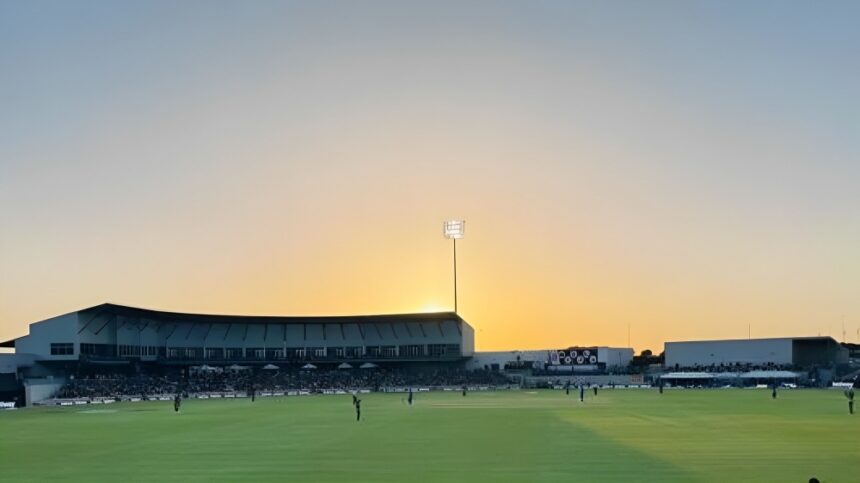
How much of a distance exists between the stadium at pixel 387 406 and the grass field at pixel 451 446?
0.19 metres

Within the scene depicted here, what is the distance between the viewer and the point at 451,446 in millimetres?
36031

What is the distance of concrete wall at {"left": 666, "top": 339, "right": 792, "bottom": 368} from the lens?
122 meters

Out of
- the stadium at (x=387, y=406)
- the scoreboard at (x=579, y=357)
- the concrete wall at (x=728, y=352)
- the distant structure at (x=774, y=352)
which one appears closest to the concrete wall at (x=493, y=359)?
the stadium at (x=387, y=406)

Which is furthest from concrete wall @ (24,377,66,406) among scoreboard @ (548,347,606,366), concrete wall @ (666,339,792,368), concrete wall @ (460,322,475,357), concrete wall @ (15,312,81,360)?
concrete wall @ (666,339,792,368)

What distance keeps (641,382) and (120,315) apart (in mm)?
67983

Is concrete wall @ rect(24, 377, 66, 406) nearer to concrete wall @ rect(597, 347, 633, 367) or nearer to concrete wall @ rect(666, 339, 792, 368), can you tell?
concrete wall @ rect(597, 347, 633, 367)

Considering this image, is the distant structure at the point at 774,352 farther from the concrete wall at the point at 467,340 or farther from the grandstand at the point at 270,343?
the grandstand at the point at 270,343

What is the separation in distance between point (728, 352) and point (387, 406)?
→ 239ft

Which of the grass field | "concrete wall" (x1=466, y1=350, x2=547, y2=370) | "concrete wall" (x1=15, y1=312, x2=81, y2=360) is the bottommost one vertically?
"concrete wall" (x1=466, y1=350, x2=547, y2=370)

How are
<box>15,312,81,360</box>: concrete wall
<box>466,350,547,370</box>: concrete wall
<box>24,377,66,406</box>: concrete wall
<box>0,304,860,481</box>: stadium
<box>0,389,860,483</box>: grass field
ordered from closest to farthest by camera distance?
<box>0,389,860,483</box>: grass field
<box>0,304,860,481</box>: stadium
<box>24,377,66,406</box>: concrete wall
<box>15,312,81,360</box>: concrete wall
<box>466,350,547,370</box>: concrete wall

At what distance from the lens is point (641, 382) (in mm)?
119062

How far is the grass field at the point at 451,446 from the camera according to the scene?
92.4 ft

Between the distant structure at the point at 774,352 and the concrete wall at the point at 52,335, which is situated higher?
the concrete wall at the point at 52,335

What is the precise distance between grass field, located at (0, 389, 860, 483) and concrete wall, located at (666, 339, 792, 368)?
64.3 m
